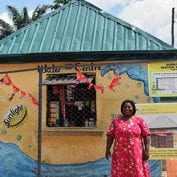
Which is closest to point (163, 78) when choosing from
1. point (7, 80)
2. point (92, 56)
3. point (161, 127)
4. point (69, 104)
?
point (161, 127)

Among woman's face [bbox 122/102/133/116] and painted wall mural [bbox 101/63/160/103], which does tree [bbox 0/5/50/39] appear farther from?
woman's face [bbox 122/102/133/116]

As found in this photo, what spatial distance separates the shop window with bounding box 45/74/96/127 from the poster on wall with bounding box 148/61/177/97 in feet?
7.95

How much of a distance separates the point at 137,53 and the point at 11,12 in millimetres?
23757

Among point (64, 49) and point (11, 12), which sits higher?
point (11, 12)

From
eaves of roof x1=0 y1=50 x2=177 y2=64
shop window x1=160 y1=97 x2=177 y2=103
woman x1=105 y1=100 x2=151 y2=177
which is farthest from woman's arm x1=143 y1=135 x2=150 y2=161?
eaves of roof x1=0 y1=50 x2=177 y2=64

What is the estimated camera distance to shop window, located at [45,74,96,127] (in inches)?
346

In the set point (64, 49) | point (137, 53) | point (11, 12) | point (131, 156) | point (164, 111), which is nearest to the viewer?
point (131, 156)

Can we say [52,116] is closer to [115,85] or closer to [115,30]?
[115,85]

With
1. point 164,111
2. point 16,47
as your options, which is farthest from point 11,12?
point 164,111

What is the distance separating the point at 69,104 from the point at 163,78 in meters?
2.95

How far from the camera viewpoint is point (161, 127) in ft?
21.8

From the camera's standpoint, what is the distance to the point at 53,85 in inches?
351

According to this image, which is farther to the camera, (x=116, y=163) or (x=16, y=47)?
(x=16, y=47)

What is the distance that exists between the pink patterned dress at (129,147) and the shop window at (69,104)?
306 centimetres
